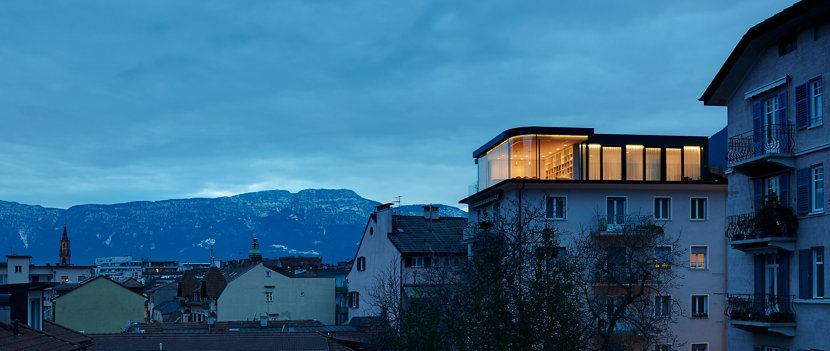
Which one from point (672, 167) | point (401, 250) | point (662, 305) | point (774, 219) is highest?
point (672, 167)

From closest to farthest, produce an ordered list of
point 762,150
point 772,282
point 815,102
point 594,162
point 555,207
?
point 815,102 → point 762,150 → point 772,282 → point 555,207 → point 594,162

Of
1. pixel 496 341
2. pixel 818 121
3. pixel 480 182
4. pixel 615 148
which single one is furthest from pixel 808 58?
pixel 480 182

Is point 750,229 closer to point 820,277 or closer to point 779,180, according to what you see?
point 779,180

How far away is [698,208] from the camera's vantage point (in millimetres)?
47969

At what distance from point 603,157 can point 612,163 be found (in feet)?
2.21

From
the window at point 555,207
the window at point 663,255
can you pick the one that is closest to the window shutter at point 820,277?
the window at point 663,255

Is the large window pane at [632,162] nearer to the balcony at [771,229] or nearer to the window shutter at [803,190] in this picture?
the balcony at [771,229]

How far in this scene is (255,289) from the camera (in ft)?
285

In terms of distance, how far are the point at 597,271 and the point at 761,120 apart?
15347mm

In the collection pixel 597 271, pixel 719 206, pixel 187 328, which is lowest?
pixel 187 328

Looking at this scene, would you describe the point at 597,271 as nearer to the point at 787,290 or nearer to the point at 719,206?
the point at 719,206

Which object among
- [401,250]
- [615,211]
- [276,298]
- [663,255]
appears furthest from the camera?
[276,298]

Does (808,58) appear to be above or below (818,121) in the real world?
above

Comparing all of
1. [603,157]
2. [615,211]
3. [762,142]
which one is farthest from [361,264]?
[762,142]
